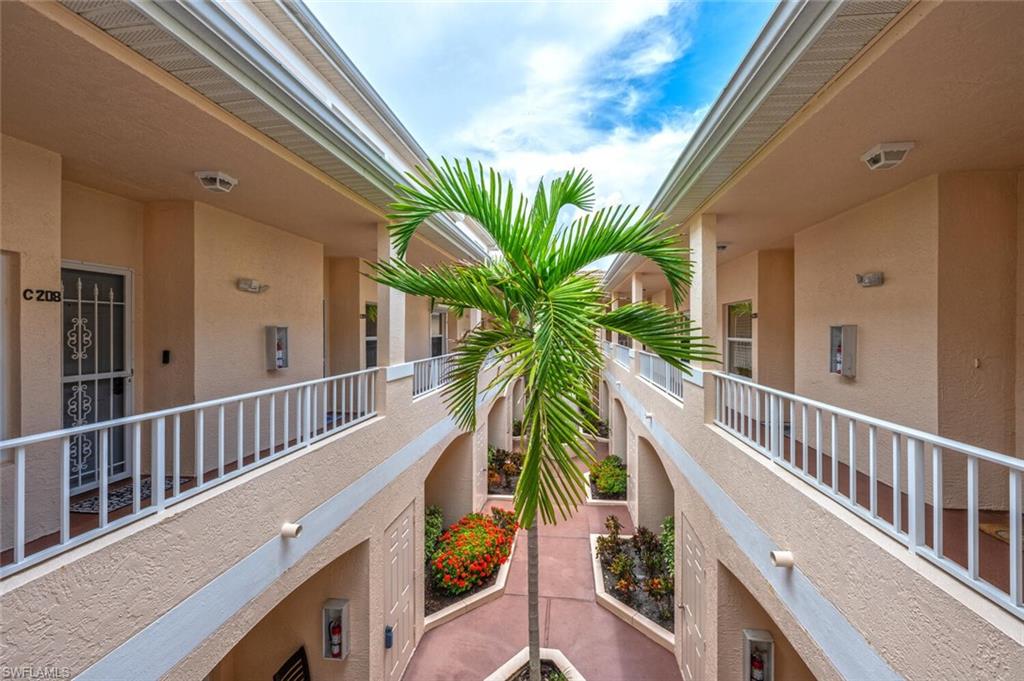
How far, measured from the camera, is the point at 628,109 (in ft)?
26.6

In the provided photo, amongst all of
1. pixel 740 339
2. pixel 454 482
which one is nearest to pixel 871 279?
pixel 740 339

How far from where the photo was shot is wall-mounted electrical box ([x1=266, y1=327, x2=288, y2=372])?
630cm

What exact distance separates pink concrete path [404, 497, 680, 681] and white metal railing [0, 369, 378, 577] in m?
4.10

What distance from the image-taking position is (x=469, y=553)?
827cm

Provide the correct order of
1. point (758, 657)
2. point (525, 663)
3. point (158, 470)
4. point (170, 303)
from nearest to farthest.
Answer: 1. point (158, 470)
2. point (758, 657)
3. point (170, 303)
4. point (525, 663)

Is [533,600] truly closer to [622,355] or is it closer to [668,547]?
[668,547]

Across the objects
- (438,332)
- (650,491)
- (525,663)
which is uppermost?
(438,332)

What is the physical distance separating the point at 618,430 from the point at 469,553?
25.9ft

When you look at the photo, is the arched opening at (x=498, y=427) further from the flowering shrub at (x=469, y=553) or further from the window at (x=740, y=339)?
the window at (x=740, y=339)

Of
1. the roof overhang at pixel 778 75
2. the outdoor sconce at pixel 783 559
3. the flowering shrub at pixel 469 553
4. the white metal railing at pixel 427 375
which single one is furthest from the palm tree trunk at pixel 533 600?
the flowering shrub at pixel 469 553

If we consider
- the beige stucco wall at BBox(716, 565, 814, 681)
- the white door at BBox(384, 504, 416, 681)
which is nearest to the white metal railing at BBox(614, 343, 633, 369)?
the beige stucco wall at BBox(716, 565, 814, 681)

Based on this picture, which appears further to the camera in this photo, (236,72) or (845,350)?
(845,350)

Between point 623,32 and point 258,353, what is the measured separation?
20.8ft

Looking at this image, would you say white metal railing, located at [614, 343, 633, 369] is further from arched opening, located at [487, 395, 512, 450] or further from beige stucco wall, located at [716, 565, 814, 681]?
beige stucco wall, located at [716, 565, 814, 681]
